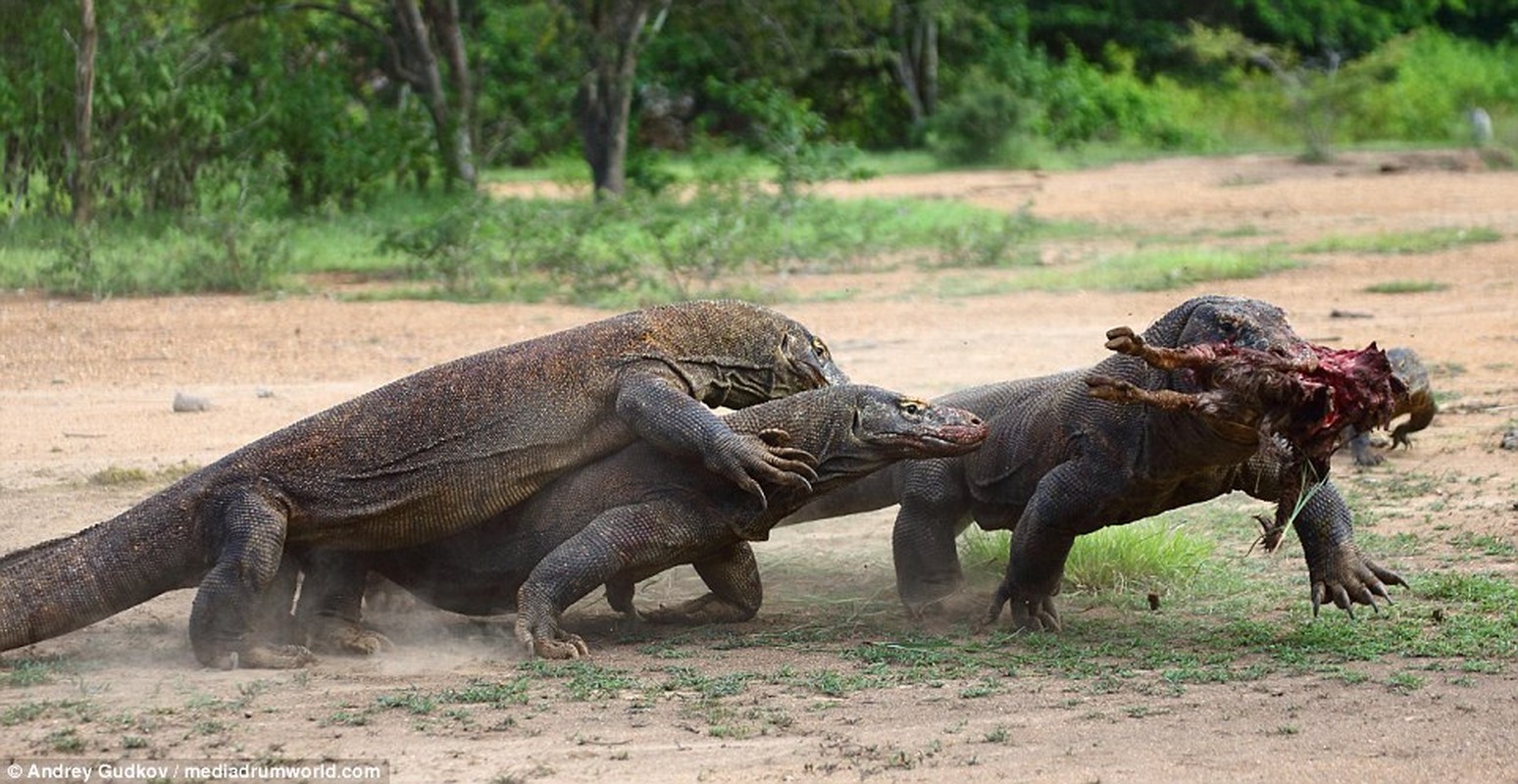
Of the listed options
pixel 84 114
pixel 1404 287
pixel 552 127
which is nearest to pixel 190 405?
pixel 84 114

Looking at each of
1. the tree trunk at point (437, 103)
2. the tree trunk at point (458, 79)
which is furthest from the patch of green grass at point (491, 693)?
the tree trunk at point (458, 79)

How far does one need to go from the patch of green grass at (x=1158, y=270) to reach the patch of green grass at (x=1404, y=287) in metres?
1.04

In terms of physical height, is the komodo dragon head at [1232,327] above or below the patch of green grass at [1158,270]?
above

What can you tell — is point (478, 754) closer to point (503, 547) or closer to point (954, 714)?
point (954, 714)

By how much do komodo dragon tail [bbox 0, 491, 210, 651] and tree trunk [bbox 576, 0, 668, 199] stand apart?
499 inches

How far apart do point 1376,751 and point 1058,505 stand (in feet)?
4.76

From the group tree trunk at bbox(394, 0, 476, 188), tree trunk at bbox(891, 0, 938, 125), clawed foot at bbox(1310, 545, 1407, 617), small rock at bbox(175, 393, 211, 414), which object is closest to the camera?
clawed foot at bbox(1310, 545, 1407, 617)

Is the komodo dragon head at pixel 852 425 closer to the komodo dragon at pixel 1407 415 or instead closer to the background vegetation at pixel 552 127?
the komodo dragon at pixel 1407 415

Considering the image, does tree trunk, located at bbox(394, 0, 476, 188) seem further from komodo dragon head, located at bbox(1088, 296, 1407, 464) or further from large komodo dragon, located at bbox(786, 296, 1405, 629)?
komodo dragon head, located at bbox(1088, 296, 1407, 464)

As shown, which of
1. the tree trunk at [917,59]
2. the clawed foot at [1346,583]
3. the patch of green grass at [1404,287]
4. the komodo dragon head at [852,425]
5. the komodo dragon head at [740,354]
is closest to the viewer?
the clawed foot at [1346,583]

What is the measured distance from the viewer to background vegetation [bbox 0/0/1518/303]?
46.6ft

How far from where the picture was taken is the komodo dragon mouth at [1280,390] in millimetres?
4832

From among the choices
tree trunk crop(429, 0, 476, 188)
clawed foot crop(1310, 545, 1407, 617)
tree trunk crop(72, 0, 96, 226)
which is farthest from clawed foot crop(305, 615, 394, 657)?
tree trunk crop(429, 0, 476, 188)

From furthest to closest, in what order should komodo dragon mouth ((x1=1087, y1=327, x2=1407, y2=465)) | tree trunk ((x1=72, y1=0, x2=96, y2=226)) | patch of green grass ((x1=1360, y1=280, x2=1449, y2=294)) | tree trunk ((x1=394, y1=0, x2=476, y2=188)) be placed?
1. tree trunk ((x1=394, y1=0, x2=476, y2=188))
2. tree trunk ((x1=72, y1=0, x2=96, y2=226))
3. patch of green grass ((x1=1360, y1=280, x2=1449, y2=294))
4. komodo dragon mouth ((x1=1087, y1=327, x2=1407, y2=465))
